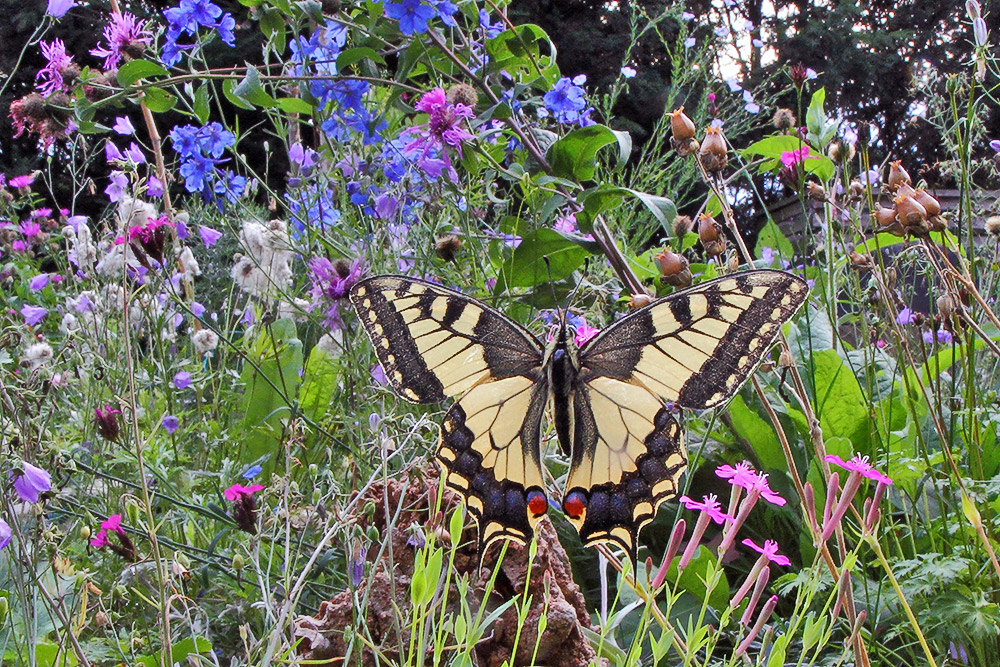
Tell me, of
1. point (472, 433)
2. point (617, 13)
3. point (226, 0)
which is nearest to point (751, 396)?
point (472, 433)

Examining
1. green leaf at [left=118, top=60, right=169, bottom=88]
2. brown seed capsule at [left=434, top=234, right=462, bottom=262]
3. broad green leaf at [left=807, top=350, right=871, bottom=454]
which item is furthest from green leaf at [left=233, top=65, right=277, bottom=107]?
broad green leaf at [left=807, top=350, right=871, bottom=454]

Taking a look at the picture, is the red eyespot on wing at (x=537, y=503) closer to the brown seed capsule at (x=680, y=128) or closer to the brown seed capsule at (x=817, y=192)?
the brown seed capsule at (x=680, y=128)

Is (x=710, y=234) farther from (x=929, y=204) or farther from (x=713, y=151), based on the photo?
(x=929, y=204)

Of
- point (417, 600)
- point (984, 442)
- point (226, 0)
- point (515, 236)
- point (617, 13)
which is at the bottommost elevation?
point (417, 600)

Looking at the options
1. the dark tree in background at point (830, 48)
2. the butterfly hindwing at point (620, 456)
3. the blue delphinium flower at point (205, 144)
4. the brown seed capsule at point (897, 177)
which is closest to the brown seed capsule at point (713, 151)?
the brown seed capsule at point (897, 177)

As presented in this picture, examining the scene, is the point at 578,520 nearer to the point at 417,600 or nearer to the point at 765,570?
the point at 765,570

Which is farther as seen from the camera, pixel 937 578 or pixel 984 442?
pixel 984 442
